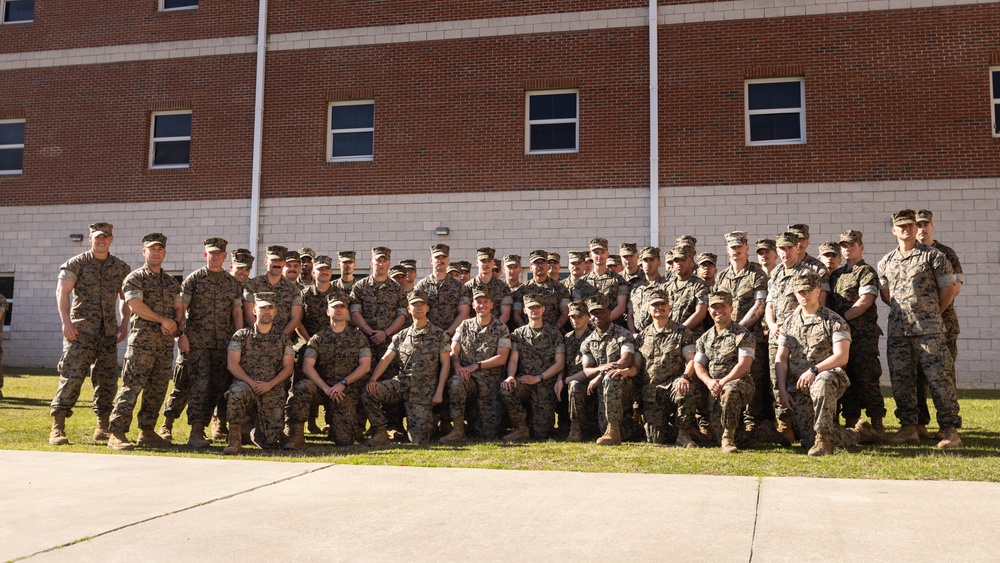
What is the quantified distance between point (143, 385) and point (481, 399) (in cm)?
339

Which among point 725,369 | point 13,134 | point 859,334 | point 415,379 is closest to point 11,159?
point 13,134

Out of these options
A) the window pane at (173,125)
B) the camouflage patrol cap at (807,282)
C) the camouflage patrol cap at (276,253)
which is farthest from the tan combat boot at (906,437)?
the window pane at (173,125)

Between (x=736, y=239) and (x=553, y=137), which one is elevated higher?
(x=553, y=137)

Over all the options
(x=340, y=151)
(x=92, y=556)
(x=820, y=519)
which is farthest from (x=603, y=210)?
(x=92, y=556)

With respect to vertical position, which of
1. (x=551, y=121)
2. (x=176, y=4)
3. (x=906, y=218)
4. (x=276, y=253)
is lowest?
(x=276, y=253)

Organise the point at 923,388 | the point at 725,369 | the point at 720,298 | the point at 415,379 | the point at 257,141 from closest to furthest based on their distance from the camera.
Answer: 1. the point at 720,298
2. the point at 725,369
3. the point at 923,388
4. the point at 415,379
5. the point at 257,141

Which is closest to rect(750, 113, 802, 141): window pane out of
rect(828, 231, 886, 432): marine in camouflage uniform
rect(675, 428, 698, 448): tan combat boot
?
rect(828, 231, 886, 432): marine in camouflage uniform

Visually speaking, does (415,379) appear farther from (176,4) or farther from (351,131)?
(176,4)

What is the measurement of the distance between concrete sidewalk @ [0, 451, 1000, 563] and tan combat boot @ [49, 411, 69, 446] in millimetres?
1503

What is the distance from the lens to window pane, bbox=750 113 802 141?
14.7 meters

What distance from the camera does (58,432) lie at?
7758mm

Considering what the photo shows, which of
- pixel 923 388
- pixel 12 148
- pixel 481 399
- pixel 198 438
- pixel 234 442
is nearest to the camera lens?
pixel 234 442

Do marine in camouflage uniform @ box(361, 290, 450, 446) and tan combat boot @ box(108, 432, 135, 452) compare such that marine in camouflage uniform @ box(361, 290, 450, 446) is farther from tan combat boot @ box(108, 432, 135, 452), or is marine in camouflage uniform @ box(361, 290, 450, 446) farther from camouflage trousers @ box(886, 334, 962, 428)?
camouflage trousers @ box(886, 334, 962, 428)

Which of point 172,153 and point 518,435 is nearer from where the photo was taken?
point 518,435
